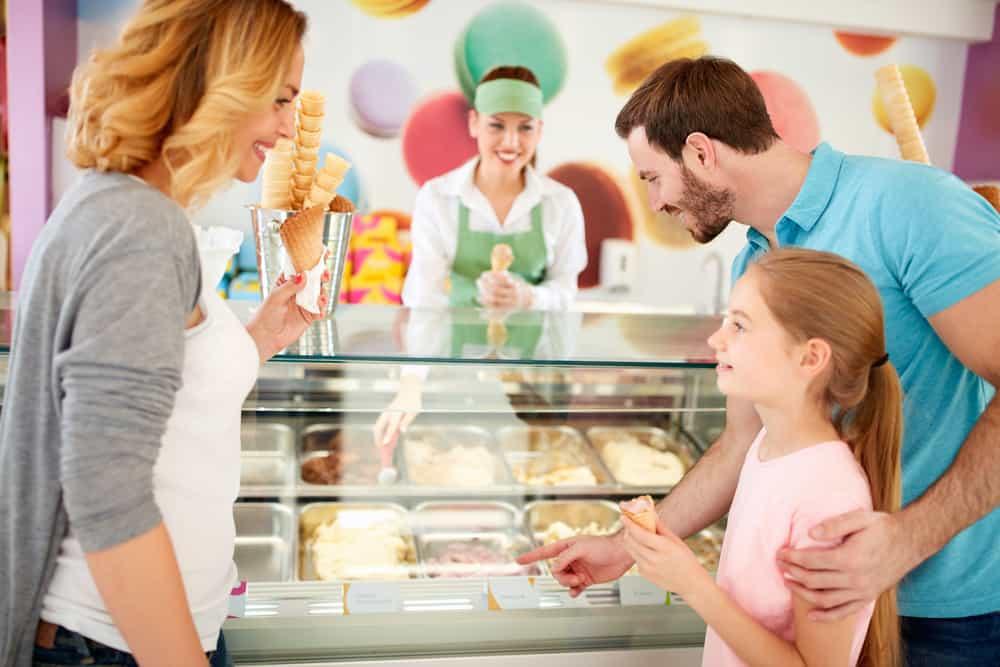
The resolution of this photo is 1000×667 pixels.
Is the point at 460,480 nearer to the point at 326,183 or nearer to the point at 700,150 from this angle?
the point at 326,183

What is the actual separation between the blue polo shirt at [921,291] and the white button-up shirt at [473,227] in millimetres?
2041

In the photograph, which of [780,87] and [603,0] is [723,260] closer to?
[780,87]

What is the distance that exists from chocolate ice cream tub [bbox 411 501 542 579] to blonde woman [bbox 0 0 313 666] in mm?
1010

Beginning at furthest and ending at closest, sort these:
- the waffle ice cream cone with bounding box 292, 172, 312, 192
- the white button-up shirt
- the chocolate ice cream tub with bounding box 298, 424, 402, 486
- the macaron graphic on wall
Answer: the macaron graphic on wall → the white button-up shirt → the chocolate ice cream tub with bounding box 298, 424, 402, 486 → the waffle ice cream cone with bounding box 292, 172, 312, 192

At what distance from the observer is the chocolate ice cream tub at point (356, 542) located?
2.00 metres

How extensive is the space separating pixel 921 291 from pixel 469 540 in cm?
124

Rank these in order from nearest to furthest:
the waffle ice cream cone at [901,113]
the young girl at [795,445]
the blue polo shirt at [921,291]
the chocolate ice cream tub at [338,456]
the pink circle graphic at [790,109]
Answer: the young girl at [795,445] < the blue polo shirt at [921,291] < the waffle ice cream cone at [901,113] < the chocolate ice cream tub at [338,456] < the pink circle graphic at [790,109]

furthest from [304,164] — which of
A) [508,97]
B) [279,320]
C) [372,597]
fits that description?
[508,97]

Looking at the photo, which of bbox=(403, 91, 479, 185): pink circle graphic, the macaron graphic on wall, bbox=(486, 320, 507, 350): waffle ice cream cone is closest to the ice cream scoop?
bbox=(486, 320, 507, 350): waffle ice cream cone

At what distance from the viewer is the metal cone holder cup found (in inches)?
71.1

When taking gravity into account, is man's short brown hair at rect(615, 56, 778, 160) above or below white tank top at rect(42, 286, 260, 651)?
above

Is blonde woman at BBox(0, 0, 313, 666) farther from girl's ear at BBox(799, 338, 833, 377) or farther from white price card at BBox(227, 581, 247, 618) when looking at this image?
girl's ear at BBox(799, 338, 833, 377)

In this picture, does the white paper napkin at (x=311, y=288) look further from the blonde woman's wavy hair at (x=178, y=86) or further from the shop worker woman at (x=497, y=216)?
the shop worker woman at (x=497, y=216)

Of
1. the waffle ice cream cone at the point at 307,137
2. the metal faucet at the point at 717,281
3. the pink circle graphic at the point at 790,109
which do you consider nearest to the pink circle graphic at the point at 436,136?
the metal faucet at the point at 717,281
